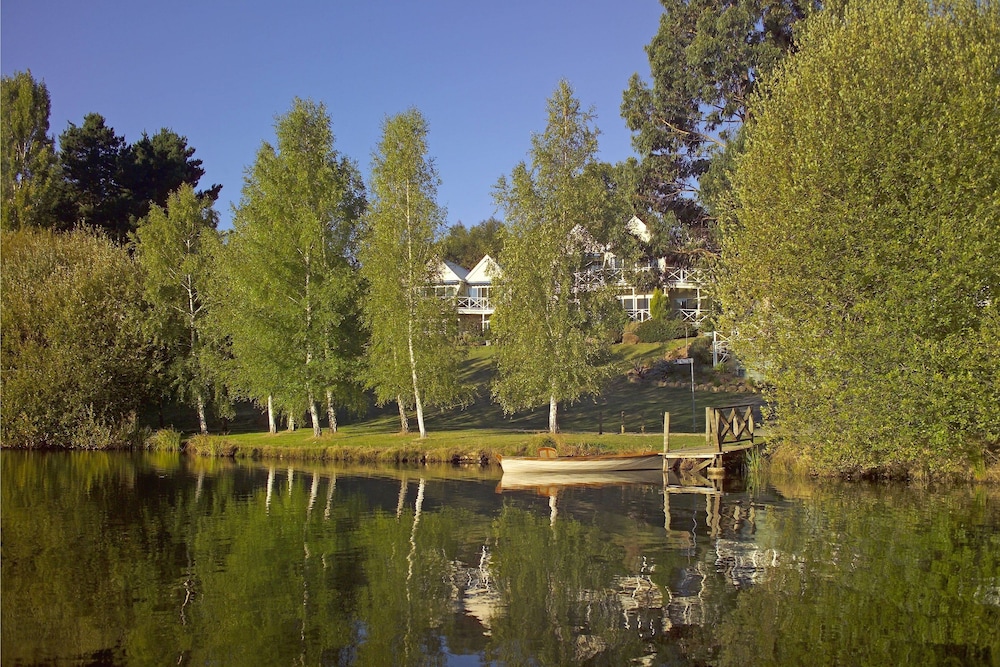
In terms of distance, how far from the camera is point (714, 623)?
1514 centimetres

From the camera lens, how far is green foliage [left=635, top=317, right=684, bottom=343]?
217 feet

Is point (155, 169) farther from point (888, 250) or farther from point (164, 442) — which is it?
point (888, 250)

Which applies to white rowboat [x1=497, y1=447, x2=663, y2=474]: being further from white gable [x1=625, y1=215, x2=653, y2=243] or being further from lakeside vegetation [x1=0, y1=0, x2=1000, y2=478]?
white gable [x1=625, y1=215, x2=653, y2=243]

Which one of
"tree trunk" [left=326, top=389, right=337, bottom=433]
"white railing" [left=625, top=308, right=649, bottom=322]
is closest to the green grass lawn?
"tree trunk" [left=326, top=389, right=337, bottom=433]

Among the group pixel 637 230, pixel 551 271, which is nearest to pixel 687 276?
pixel 637 230

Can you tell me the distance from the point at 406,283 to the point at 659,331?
28421mm

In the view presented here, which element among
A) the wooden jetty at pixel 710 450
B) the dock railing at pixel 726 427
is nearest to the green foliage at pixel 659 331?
the dock railing at pixel 726 427

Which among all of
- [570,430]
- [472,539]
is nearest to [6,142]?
[570,430]

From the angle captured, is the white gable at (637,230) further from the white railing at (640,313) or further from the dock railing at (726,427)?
the dock railing at (726,427)

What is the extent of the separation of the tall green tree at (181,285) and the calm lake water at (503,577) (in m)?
19.0

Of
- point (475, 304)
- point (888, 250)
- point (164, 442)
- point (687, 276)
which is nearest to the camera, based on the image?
point (888, 250)

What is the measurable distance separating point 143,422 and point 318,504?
30657 millimetres

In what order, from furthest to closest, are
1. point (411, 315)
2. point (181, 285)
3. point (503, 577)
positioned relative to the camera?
1. point (181, 285)
2. point (411, 315)
3. point (503, 577)

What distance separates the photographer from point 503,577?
1855cm
